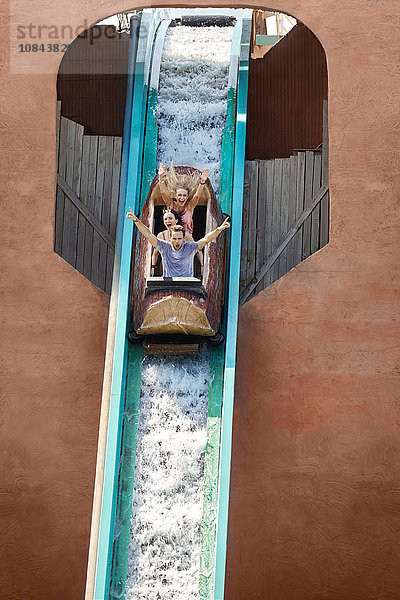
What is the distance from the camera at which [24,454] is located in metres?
8.88

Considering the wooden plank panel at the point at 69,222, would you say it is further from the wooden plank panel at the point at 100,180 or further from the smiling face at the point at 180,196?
the smiling face at the point at 180,196

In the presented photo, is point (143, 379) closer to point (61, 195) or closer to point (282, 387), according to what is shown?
point (282, 387)

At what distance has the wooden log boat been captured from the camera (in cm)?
857

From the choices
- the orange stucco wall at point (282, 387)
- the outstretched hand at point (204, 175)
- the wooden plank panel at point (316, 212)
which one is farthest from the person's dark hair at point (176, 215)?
the wooden plank panel at point (316, 212)

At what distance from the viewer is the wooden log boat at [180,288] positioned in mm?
8570

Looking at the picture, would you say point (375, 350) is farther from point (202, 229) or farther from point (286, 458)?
point (202, 229)

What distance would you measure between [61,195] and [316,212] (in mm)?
2691

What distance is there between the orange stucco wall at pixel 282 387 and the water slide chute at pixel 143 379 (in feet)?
1.20

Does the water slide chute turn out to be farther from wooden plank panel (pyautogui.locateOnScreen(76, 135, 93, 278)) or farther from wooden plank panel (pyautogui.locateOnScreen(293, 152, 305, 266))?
wooden plank panel (pyautogui.locateOnScreen(293, 152, 305, 266))

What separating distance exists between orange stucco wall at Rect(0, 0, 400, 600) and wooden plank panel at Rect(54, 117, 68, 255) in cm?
76

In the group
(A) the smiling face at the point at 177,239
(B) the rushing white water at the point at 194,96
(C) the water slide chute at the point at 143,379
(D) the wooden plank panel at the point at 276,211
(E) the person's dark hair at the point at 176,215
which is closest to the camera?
(C) the water slide chute at the point at 143,379

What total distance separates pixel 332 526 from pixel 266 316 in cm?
199

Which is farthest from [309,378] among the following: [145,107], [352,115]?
[145,107]

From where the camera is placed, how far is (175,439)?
857 cm
